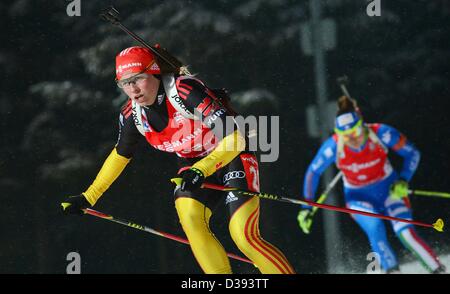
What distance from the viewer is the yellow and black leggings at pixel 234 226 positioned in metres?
3.30

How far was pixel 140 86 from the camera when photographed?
11.1 ft

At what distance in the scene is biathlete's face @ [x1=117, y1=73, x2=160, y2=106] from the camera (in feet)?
11.1

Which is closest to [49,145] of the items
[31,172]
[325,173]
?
[31,172]

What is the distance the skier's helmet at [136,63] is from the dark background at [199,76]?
6.47 feet

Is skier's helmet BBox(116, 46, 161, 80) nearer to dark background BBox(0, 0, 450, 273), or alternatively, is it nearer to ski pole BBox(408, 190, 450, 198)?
dark background BBox(0, 0, 450, 273)

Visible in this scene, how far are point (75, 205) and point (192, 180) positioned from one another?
2.85 ft

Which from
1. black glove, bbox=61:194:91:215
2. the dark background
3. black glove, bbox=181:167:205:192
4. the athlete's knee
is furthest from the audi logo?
the dark background

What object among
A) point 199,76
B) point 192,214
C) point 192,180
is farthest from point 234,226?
point 199,76

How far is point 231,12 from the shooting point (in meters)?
5.44

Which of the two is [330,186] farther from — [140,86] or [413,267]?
[140,86]

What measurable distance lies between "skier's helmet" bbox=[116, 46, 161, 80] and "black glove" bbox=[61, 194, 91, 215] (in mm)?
710

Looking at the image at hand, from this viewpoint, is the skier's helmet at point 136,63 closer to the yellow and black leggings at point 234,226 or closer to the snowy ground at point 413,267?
the yellow and black leggings at point 234,226

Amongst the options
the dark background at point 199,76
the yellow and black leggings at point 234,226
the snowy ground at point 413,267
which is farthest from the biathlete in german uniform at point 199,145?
the snowy ground at point 413,267

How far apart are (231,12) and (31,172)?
6.30ft
